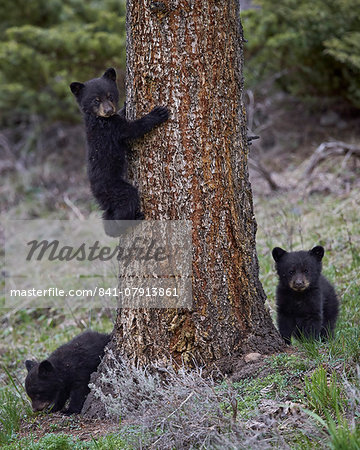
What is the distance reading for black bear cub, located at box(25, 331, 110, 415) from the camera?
14.5 feet

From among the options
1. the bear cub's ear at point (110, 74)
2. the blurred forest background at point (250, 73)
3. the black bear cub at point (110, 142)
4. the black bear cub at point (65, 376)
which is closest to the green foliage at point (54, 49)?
the blurred forest background at point (250, 73)

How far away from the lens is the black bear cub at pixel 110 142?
149 inches

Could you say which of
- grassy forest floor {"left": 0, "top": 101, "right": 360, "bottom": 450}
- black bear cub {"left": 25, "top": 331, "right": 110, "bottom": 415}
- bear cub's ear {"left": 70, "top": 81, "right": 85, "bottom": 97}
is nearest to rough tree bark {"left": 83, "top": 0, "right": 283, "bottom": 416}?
grassy forest floor {"left": 0, "top": 101, "right": 360, "bottom": 450}

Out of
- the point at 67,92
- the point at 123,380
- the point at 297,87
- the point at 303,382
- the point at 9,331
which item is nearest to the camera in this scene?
the point at 303,382

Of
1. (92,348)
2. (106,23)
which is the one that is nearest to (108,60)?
(106,23)

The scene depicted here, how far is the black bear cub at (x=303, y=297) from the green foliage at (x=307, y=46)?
189 inches

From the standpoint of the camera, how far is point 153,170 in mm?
3730

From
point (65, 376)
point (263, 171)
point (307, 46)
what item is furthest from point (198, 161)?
point (307, 46)

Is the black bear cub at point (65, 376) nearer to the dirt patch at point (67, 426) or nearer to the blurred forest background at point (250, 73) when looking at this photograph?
the dirt patch at point (67, 426)

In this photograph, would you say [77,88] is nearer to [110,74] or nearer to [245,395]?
[110,74]

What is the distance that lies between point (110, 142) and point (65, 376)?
2.02m

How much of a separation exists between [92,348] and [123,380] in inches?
36.8

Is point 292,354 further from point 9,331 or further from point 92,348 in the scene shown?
point 9,331

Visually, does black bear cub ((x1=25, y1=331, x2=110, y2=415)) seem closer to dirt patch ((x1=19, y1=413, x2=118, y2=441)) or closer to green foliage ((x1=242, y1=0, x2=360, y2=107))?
dirt patch ((x1=19, y1=413, x2=118, y2=441))
